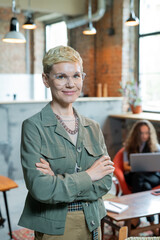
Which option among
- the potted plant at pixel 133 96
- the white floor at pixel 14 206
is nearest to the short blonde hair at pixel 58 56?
the white floor at pixel 14 206

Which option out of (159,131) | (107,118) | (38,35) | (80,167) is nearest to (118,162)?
(159,131)

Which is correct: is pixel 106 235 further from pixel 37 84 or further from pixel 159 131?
pixel 37 84

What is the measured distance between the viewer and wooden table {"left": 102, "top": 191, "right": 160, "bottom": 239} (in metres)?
2.72

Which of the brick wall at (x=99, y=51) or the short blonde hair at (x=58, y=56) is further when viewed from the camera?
the brick wall at (x=99, y=51)

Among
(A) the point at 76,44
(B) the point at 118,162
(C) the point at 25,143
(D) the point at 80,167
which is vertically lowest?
(B) the point at 118,162

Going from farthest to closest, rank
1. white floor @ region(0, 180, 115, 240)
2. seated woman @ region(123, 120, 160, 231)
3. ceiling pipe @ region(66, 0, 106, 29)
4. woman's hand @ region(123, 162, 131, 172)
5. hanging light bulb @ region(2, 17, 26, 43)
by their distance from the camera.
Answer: ceiling pipe @ region(66, 0, 106, 29)
hanging light bulb @ region(2, 17, 26, 43)
woman's hand @ region(123, 162, 131, 172)
seated woman @ region(123, 120, 160, 231)
white floor @ region(0, 180, 115, 240)

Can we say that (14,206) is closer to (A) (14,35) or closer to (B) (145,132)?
A: (B) (145,132)

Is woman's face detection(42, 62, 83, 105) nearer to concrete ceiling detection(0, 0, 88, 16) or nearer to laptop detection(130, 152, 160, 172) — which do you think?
laptop detection(130, 152, 160, 172)

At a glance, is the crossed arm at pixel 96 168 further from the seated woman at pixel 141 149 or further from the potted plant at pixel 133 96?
the potted plant at pixel 133 96

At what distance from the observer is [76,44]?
27.5 ft

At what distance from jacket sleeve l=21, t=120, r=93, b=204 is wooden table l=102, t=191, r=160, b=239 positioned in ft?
4.66

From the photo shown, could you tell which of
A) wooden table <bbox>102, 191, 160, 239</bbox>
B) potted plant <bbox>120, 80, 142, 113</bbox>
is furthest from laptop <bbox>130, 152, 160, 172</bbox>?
potted plant <bbox>120, 80, 142, 113</bbox>

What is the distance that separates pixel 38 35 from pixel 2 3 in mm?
2000

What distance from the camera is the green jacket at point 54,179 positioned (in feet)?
4.34
